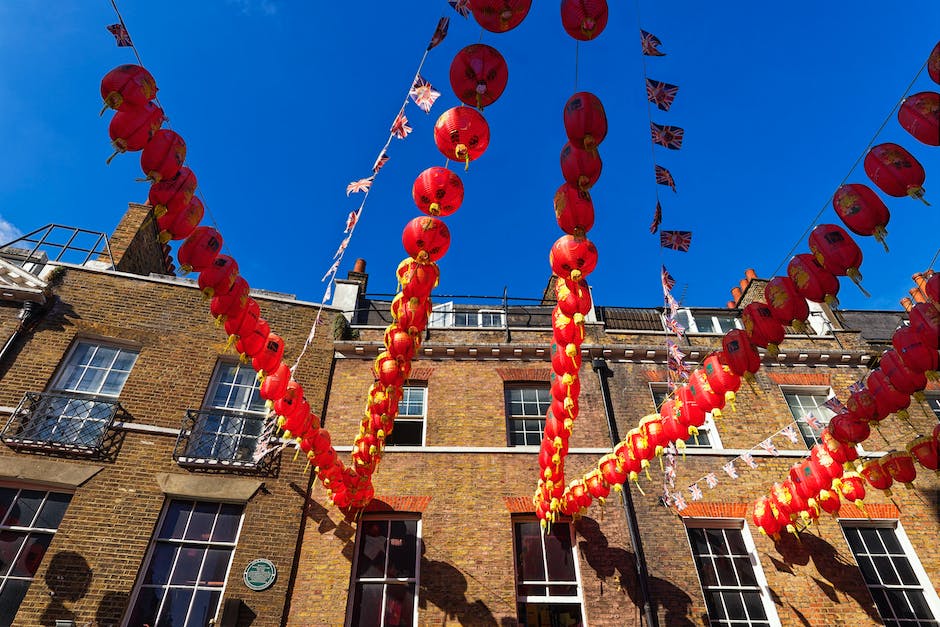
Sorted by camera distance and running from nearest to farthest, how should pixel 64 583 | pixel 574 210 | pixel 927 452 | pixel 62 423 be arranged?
1. pixel 574 210
2. pixel 927 452
3. pixel 64 583
4. pixel 62 423

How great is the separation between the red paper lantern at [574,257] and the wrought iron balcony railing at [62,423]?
9.70 m

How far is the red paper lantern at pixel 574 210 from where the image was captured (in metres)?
4.80

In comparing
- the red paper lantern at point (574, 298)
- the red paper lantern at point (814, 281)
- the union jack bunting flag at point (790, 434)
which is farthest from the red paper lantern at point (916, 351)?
the union jack bunting flag at point (790, 434)

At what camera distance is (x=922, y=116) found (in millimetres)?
4234

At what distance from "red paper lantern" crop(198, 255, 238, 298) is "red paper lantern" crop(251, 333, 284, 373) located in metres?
1.11

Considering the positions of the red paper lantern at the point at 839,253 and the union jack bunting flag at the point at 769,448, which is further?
the union jack bunting flag at the point at 769,448

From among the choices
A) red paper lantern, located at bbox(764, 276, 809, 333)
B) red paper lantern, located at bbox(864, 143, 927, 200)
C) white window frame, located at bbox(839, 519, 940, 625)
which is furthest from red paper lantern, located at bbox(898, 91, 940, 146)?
white window frame, located at bbox(839, 519, 940, 625)

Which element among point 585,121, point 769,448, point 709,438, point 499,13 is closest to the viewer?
point 499,13

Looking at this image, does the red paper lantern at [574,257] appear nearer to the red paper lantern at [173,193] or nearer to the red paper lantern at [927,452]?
the red paper lantern at [173,193]

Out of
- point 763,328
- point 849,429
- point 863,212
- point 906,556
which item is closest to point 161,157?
point 763,328

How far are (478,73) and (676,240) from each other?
3374 millimetres

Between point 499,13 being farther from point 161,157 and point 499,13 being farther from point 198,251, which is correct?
point 198,251

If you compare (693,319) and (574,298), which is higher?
(693,319)

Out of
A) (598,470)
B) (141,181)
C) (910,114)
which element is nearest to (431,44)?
(141,181)
